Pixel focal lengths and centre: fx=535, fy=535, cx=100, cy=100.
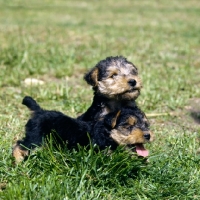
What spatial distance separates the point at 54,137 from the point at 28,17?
506 inches

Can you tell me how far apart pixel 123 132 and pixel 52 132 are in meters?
0.80

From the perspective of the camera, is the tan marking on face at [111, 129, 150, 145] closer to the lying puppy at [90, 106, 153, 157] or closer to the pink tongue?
the lying puppy at [90, 106, 153, 157]

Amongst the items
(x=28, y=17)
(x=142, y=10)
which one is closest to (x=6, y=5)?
(x=28, y=17)

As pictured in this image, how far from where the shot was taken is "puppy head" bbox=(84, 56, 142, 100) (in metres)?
6.30

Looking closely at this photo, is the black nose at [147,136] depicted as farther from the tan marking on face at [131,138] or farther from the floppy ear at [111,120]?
the floppy ear at [111,120]

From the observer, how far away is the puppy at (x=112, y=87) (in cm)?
630

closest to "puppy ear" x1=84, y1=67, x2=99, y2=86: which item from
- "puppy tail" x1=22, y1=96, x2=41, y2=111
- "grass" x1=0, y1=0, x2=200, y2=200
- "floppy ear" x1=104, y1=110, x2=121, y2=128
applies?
"puppy tail" x1=22, y1=96, x2=41, y2=111

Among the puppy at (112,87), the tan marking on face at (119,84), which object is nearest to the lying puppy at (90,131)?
the puppy at (112,87)

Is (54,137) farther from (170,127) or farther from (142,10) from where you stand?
(142,10)

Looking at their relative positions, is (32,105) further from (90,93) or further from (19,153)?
(90,93)

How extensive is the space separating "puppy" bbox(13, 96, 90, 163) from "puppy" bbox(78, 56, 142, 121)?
0.45m

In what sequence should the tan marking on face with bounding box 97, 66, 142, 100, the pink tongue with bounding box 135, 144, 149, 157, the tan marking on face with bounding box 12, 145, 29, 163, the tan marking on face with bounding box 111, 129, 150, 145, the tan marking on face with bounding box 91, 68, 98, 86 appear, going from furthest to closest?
the tan marking on face with bounding box 91, 68, 98, 86 → the tan marking on face with bounding box 97, 66, 142, 100 → the tan marking on face with bounding box 12, 145, 29, 163 → the pink tongue with bounding box 135, 144, 149, 157 → the tan marking on face with bounding box 111, 129, 150, 145

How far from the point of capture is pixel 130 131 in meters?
5.29

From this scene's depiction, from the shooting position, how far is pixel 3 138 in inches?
241
